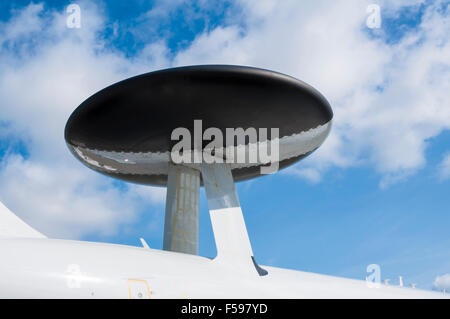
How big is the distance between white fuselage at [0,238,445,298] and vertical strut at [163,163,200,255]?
3.23m

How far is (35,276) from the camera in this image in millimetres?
7871

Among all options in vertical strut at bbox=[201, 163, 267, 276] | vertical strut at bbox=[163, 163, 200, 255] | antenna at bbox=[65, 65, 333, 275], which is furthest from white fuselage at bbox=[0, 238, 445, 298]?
vertical strut at bbox=[163, 163, 200, 255]

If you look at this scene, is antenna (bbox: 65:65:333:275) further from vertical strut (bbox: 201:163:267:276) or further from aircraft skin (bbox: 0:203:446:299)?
aircraft skin (bbox: 0:203:446:299)

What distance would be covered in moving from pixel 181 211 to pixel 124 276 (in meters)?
5.44

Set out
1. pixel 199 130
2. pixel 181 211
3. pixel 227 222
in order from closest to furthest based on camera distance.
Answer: pixel 227 222 < pixel 199 130 < pixel 181 211

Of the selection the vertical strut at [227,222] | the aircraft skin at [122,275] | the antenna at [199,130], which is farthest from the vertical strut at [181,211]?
the aircraft skin at [122,275]

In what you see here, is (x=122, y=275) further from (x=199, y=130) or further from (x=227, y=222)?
(x=199, y=130)

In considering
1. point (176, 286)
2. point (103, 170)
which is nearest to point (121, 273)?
point (176, 286)

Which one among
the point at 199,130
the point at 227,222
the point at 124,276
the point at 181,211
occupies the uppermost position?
the point at 199,130

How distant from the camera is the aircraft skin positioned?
26.0 feet

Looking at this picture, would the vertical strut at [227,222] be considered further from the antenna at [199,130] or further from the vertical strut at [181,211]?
the vertical strut at [181,211]

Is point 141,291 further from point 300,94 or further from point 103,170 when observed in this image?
point 103,170

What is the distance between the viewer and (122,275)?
856cm

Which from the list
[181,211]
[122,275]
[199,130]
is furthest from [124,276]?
[181,211]
